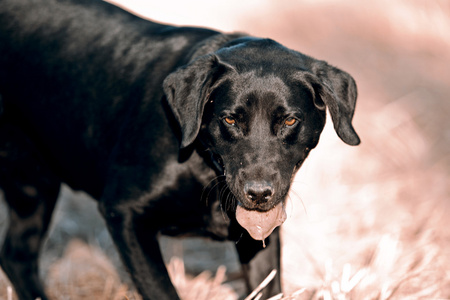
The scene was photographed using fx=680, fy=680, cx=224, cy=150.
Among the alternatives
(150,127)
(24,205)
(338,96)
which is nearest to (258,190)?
(338,96)

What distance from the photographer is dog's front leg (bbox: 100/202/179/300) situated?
325cm

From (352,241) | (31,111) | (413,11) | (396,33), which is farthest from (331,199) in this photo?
(413,11)

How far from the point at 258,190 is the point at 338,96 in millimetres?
637

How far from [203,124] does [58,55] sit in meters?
1.13

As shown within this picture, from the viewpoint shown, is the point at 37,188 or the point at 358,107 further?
the point at 358,107

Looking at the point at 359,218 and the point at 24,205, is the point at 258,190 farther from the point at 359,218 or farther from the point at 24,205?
the point at 359,218

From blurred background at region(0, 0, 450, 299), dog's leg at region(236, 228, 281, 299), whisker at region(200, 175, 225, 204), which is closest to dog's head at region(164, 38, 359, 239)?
whisker at region(200, 175, 225, 204)

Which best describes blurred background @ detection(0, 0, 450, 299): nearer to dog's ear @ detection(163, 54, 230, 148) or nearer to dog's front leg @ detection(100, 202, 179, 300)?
dog's front leg @ detection(100, 202, 179, 300)

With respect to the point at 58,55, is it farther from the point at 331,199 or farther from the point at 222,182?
the point at 331,199

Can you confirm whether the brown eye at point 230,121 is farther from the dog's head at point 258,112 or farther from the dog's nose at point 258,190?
the dog's nose at point 258,190

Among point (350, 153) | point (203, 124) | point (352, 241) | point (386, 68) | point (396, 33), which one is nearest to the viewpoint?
point (203, 124)

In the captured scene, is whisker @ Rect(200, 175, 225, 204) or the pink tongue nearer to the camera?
the pink tongue

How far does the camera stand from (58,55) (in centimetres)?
380

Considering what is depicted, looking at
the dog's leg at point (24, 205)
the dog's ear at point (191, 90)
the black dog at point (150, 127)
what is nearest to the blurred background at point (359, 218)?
the dog's leg at point (24, 205)
